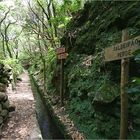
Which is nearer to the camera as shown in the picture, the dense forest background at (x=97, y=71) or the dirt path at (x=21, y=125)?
the dense forest background at (x=97, y=71)

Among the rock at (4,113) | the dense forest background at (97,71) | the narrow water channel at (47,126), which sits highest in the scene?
the dense forest background at (97,71)

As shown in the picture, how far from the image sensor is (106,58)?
209 inches

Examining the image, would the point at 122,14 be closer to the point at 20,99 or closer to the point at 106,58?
the point at 106,58

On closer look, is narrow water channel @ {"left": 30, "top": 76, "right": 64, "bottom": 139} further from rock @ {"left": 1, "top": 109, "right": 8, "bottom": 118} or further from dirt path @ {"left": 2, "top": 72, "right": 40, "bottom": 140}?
rock @ {"left": 1, "top": 109, "right": 8, "bottom": 118}

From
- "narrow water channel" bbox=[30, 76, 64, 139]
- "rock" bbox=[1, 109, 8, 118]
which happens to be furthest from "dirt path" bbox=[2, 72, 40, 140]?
"narrow water channel" bbox=[30, 76, 64, 139]

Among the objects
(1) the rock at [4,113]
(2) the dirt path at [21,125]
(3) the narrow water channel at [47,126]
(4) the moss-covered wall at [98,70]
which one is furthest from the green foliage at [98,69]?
(1) the rock at [4,113]

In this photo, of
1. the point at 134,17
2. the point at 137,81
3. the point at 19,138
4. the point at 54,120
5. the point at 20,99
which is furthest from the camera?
the point at 20,99

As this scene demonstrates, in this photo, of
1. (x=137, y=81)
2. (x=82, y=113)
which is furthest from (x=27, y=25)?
(x=137, y=81)

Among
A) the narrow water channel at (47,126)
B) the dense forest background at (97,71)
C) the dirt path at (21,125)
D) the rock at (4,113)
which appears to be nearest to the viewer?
the dense forest background at (97,71)

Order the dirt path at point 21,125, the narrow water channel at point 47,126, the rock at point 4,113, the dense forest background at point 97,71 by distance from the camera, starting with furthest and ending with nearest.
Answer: the rock at point 4,113 → the narrow water channel at point 47,126 → the dirt path at point 21,125 → the dense forest background at point 97,71

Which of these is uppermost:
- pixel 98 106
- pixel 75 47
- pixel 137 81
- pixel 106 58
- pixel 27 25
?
pixel 27 25

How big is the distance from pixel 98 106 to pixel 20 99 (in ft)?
26.1

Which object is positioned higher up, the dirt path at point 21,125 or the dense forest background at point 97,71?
the dense forest background at point 97,71

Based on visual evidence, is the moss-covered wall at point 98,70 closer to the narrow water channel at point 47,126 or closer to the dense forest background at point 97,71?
the dense forest background at point 97,71
